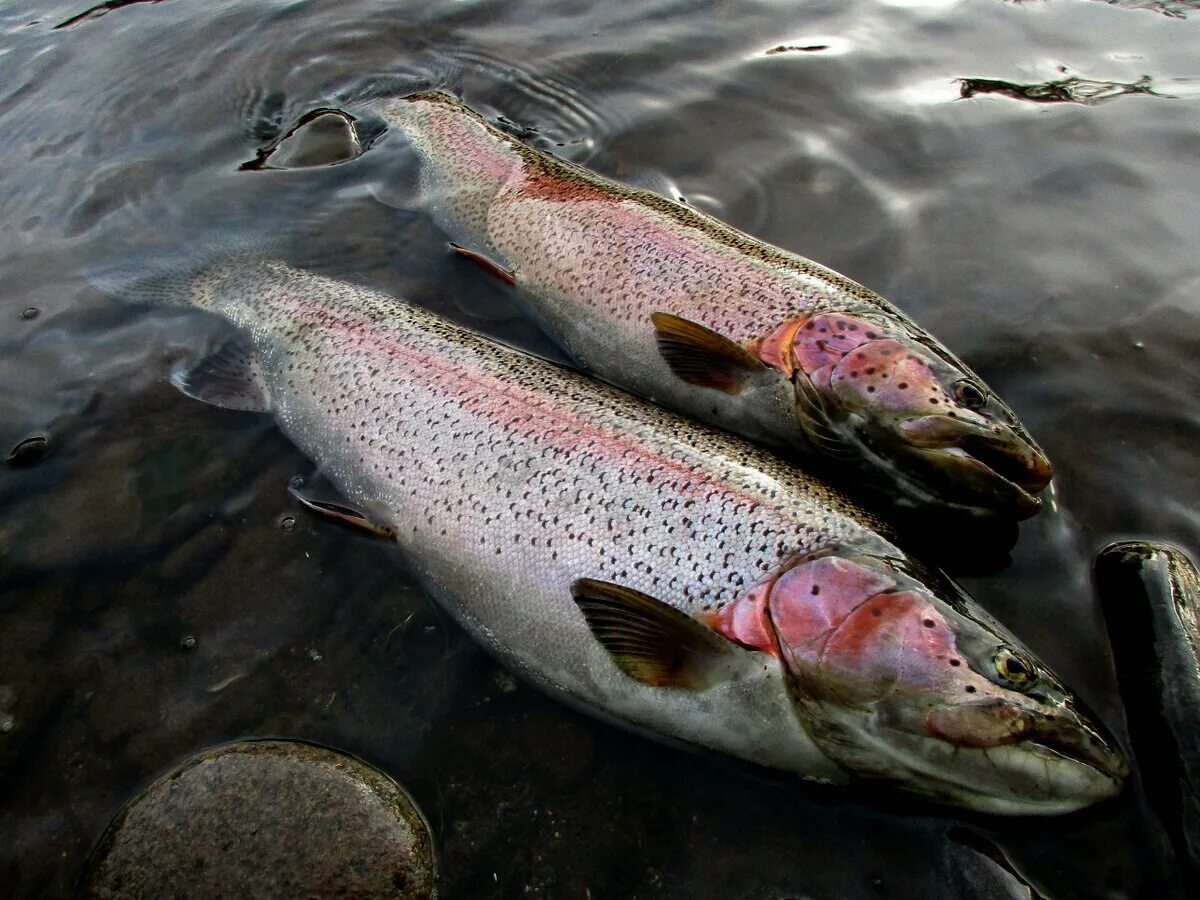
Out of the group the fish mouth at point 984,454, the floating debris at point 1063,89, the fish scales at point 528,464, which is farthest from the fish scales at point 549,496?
the floating debris at point 1063,89

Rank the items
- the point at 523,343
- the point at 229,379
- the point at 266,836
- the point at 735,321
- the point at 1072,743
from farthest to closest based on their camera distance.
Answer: the point at 523,343, the point at 229,379, the point at 735,321, the point at 266,836, the point at 1072,743

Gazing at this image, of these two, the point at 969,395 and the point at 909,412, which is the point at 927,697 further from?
the point at 969,395

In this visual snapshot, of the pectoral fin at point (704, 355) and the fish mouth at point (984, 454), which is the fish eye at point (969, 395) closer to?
the fish mouth at point (984, 454)

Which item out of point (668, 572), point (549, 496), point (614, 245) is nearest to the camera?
point (668, 572)

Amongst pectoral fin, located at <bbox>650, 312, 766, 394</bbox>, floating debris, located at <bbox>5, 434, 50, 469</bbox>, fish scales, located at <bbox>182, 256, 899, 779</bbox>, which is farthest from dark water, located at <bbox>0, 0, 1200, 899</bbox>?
pectoral fin, located at <bbox>650, 312, 766, 394</bbox>

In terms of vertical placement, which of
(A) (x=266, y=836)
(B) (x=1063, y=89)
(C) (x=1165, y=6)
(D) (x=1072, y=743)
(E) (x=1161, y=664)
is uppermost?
(C) (x=1165, y=6)

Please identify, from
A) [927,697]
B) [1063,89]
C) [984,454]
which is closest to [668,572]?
[927,697]

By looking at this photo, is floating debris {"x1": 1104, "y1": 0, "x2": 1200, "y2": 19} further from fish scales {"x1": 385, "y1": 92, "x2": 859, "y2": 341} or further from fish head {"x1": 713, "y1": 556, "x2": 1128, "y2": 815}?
fish head {"x1": 713, "y1": 556, "x2": 1128, "y2": 815}
